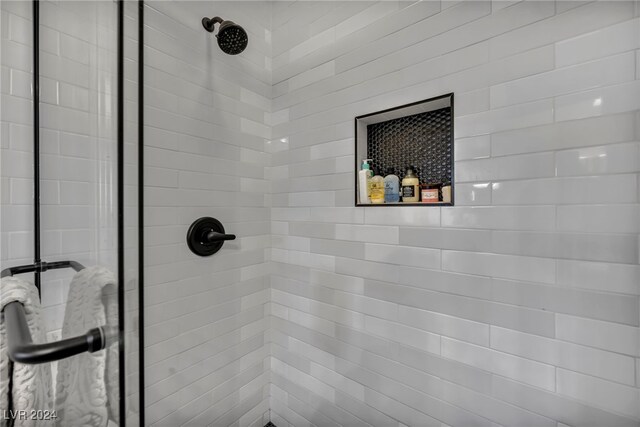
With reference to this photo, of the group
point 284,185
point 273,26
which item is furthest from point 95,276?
point 273,26

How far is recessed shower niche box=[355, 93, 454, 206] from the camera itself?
97 cm

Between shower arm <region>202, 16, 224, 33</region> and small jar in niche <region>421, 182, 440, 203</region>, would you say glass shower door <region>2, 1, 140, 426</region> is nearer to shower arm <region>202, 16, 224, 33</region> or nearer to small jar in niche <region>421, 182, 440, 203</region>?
shower arm <region>202, 16, 224, 33</region>

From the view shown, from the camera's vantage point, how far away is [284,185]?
135 centimetres

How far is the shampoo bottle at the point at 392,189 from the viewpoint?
105cm

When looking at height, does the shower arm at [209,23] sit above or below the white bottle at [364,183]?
above

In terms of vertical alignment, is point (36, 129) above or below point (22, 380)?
above

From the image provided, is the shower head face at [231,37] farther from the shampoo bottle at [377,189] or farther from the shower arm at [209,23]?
the shampoo bottle at [377,189]

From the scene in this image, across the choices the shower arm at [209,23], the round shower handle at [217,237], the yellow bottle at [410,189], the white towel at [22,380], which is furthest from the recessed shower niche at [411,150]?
the white towel at [22,380]

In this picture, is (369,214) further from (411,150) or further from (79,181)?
(79,181)

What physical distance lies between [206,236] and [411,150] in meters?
0.86

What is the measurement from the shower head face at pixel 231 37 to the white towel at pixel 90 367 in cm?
90

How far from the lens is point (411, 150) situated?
3.51ft

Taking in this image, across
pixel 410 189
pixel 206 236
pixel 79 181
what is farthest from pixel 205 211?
pixel 410 189

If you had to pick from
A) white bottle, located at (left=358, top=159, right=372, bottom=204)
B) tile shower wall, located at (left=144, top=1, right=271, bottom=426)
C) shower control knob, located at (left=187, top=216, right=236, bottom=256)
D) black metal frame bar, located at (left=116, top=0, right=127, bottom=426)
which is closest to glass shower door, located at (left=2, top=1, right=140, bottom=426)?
black metal frame bar, located at (left=116, top=0, right=127, bottom=426)
